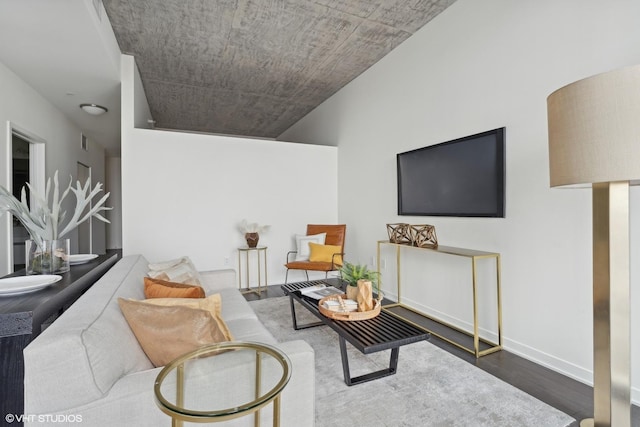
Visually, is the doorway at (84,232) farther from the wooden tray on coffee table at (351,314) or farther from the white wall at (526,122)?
the white wall at (526,122)

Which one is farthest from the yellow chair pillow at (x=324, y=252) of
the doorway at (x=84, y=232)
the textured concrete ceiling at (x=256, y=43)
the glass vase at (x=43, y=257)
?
the doorway at (x=84, y=232)

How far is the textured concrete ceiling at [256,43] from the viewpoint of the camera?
2.94 meters

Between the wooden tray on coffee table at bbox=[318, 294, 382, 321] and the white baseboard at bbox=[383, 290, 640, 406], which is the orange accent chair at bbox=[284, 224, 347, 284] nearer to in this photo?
the white baseboard at bbox=[383, 290, 640, 406]

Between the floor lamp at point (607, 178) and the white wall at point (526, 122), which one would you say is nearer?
the floor lamp at point (607, 178)

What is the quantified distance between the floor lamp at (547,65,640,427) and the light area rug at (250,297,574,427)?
519 millimetres

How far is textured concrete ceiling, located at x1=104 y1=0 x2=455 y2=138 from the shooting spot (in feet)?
9.64

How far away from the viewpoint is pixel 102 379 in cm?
99

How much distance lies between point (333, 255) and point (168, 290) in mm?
2718

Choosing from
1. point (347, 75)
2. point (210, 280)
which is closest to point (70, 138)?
point (210, 280)

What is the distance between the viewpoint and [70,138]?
5062mm

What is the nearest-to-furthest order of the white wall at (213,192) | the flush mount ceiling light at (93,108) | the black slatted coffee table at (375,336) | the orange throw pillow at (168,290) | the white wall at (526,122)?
the orange throw pillow at (168,290)
the black slatted coffee table at (375,336)
the white wall at (526,122)
the white wall at (213,192)
the flush mount ceiling light at (93,108)

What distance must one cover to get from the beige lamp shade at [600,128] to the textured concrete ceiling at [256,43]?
2282 mm

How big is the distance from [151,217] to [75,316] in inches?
124

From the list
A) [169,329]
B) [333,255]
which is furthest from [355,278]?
[333,255]
